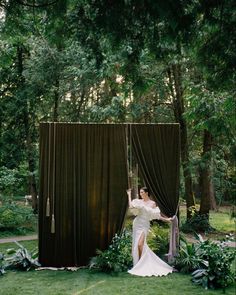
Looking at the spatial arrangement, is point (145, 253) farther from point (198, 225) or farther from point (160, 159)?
point (198, 225)

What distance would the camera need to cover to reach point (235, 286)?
6480 millimetres

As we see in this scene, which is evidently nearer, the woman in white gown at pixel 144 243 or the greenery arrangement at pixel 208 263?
the greenery arrangement at pixel 208 263

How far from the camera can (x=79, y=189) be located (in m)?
8.00

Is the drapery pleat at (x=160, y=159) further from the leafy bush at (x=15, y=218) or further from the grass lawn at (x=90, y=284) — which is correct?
the leafy bush at (x=15, y=218)

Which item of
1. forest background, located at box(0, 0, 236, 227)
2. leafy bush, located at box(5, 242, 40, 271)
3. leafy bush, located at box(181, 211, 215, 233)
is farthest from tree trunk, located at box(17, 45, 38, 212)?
leafy bush, located at box(5, 242, 40, 271)

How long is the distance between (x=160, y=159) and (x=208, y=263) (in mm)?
2345

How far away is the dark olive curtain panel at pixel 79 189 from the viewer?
7875 mm

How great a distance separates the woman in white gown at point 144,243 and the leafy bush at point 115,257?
0.57 ft

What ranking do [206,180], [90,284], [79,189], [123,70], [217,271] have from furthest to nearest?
[206,180] < [79,189] < [90,284] < [217,271] < [123,70]

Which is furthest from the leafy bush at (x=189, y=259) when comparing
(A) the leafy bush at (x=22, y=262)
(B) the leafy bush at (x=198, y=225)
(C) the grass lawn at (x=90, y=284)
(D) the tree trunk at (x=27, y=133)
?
(D) the tree trunk at (x=27, y=133)

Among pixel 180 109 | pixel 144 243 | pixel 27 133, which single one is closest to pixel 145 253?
pixel 144 243

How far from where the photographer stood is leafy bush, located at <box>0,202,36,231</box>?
12664mm

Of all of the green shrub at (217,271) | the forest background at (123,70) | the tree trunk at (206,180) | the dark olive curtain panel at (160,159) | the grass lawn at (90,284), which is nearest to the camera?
the forest background at (123,70)

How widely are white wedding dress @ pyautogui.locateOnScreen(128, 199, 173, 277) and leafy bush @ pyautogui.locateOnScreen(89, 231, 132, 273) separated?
0.57 ft
